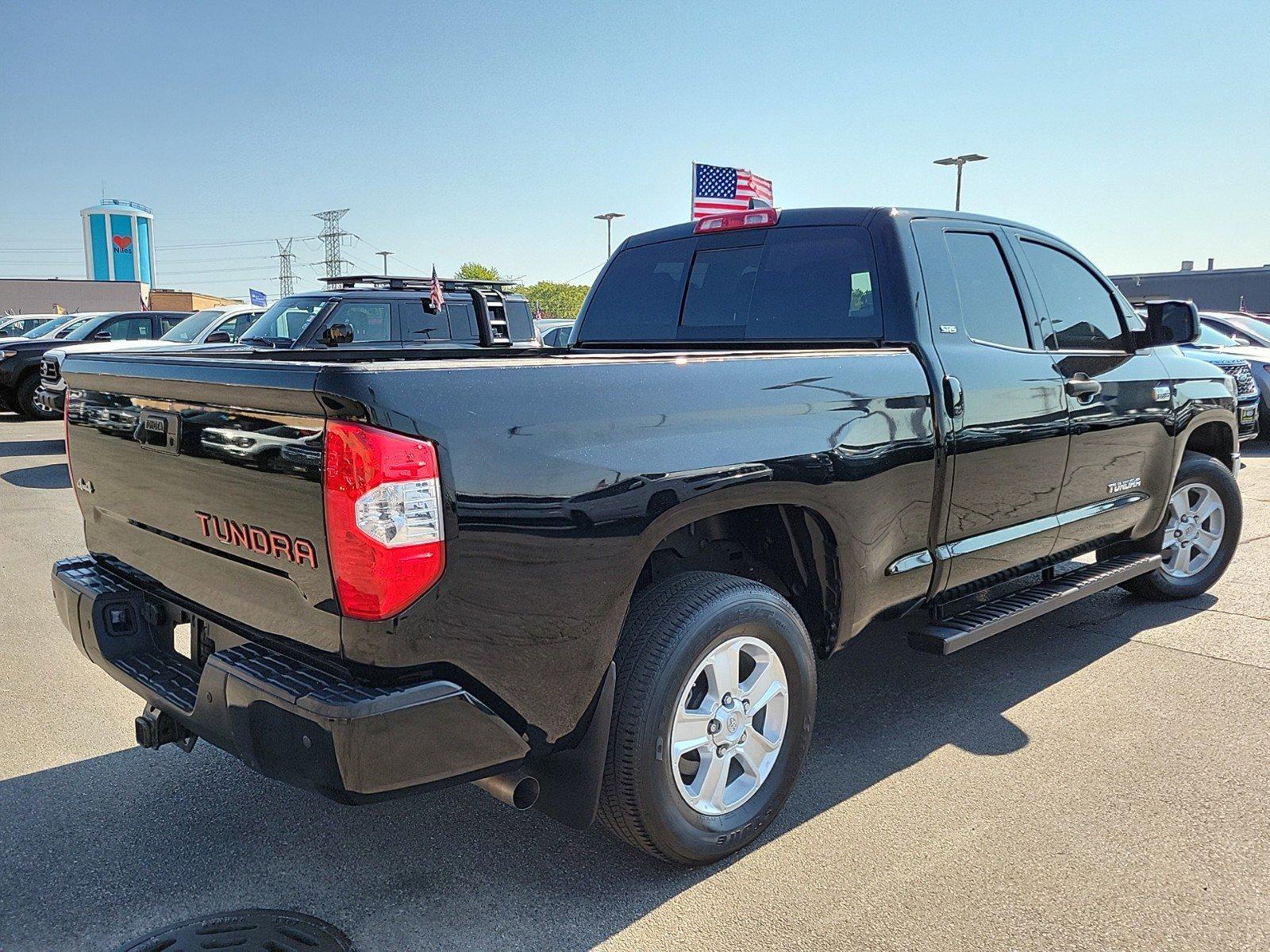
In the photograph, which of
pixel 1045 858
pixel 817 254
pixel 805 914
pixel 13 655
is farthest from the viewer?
pixel 13 655

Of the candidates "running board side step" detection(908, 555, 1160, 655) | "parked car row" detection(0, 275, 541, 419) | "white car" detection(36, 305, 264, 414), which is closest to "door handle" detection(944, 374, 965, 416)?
"running board side step" detection(908, 555, 1160, 655)

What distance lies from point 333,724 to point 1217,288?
200 feet

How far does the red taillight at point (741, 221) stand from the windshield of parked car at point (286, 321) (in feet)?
22.8

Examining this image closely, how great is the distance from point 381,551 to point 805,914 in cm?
150

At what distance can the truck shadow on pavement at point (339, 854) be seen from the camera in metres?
2.58

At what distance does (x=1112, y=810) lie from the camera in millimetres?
3170

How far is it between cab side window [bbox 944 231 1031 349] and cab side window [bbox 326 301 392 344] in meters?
7.55

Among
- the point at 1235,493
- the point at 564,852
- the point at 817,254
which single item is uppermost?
the point at 817,254

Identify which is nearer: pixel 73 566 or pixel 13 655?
pixel 73 566

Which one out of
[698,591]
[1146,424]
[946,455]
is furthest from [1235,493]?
[698,591]

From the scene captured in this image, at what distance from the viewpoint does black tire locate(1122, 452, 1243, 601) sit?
5328 mm

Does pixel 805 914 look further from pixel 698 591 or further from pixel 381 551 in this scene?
pixel 381 551

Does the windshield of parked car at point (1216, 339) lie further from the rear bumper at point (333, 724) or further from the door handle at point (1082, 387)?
the rear bumper at point (333, 724)

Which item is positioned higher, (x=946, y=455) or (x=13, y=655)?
(x=946, y=455)
